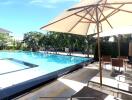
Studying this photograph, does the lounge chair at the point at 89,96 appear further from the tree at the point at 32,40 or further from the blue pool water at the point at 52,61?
the tree at the point at 32,40

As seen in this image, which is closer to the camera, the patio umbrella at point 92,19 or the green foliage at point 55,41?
the patio umbrella at point 92,19

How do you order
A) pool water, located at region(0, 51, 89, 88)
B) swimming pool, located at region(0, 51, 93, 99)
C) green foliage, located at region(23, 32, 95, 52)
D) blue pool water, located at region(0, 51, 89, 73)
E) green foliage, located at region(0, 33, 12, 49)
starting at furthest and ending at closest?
1. green foliage, located at region(0, 33, 12, 49)
2. green foliage, located at region(23, 32, 95, 52)
3. blue pool water, located at region(0, 51, 89, 73)
4. pool water, located at region(0, 51, 89, 88)
5. swimming pool, located at region(0, 51, 93, 99)

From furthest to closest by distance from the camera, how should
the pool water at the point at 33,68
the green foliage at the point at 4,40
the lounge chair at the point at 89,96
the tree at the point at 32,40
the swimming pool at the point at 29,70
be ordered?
1. the green foliage at the point at 4,40
2. the tree at the point at 32,40
3. the pool water at the point at 33,68
4. the swimming pool at the point at 29,70
5. the lounge chair at the point at 89,96

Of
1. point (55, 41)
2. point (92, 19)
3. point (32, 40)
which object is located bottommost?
point (92, 19)

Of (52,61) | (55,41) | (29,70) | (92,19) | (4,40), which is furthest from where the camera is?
(4,40)

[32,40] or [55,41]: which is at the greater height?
[32,40]

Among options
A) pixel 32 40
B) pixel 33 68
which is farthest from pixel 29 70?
pixel 32 40

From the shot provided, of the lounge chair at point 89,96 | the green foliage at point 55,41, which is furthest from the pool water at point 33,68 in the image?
the green foliage at point 55,41

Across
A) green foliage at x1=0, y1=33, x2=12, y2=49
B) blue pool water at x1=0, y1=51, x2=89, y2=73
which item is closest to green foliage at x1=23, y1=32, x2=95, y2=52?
green foliage at x1=0, y1=33, x2=12, y2=49

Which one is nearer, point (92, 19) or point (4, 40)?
point (92, 19)

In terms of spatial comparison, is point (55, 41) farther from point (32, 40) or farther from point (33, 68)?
point (33, 68)

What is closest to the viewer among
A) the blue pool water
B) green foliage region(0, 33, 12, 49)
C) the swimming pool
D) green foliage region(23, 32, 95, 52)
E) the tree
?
the swimming pool

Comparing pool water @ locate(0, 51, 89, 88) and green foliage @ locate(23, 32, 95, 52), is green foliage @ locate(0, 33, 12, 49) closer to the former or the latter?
green foliage @ locate(23, 32, 95, 52)

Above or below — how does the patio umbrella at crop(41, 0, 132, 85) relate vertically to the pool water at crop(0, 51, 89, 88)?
above
